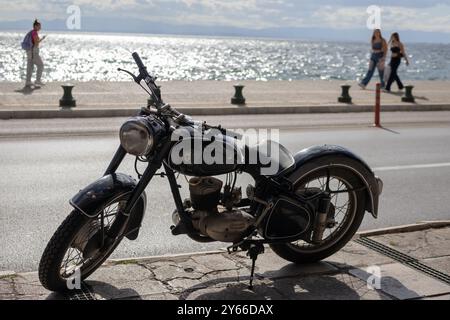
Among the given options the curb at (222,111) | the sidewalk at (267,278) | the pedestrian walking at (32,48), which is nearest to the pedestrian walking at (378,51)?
the curb at (222,111)

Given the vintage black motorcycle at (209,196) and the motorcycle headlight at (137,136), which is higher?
the motorcycle headlight at (137,136)

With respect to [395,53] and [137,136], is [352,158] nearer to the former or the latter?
[137,136]

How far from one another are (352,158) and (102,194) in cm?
199

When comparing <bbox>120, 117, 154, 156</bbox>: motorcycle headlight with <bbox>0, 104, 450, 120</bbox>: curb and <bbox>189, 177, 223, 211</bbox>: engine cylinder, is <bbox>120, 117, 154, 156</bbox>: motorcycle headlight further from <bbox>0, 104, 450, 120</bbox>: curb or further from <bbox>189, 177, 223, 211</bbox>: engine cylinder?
<bbox>0, 104, 450, 120</bbox>: curb

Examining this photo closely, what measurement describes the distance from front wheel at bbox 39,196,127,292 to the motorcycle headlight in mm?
394

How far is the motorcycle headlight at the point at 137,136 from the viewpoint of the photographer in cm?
502

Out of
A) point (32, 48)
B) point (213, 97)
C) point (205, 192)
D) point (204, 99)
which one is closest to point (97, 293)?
point (205, 192)

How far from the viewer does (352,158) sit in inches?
235

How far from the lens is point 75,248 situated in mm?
5199

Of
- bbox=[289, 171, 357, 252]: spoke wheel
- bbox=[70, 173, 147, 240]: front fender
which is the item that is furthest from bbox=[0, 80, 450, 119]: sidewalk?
bbox=[70, 173, 147, 240]: front fender

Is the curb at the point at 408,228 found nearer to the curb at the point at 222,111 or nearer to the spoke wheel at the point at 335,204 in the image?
the spoke wheel at the point at 335,204

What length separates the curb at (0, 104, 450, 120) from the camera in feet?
52.4
